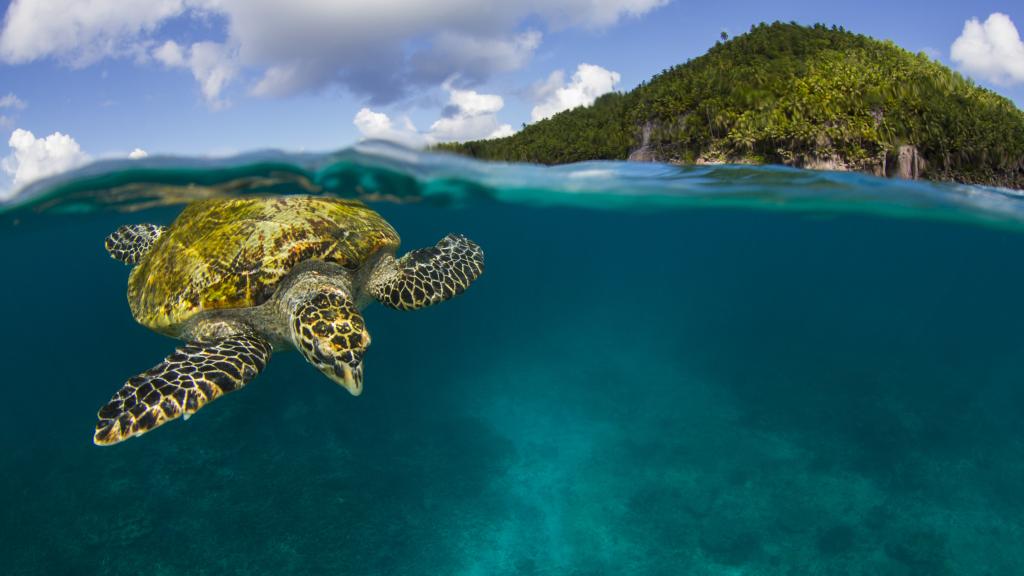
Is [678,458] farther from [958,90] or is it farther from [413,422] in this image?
[958,90]

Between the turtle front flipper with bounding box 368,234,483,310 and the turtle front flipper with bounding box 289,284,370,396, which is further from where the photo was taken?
the turtle front flipper with bounding box 368,234,483,310

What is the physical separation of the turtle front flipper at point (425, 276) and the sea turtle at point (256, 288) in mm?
16

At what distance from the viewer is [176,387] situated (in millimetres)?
4520

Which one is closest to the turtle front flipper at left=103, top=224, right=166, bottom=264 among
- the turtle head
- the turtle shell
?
the turtle shell

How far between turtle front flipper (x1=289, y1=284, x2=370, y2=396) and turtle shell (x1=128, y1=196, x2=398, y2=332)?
874 millimetres

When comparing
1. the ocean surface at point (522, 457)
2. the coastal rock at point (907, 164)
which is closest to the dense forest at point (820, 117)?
the coastal rock at point (907, 164)

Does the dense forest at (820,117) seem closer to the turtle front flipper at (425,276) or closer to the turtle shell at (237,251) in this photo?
the turtle front flipper at (425,276)

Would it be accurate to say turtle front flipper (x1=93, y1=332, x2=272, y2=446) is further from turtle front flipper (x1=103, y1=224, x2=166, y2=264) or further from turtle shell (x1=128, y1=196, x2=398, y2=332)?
turtle front flipper (x1=103, y1=224, x2=166, y2=264)

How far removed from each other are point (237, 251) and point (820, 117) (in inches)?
982

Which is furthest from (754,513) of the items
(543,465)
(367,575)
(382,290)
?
(382,290)

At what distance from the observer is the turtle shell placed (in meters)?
5.90

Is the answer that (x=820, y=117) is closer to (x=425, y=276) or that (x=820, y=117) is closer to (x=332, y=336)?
(x=425, y=276)

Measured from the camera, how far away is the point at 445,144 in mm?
10859

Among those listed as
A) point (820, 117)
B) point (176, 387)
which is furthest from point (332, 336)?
point (820, 117)
